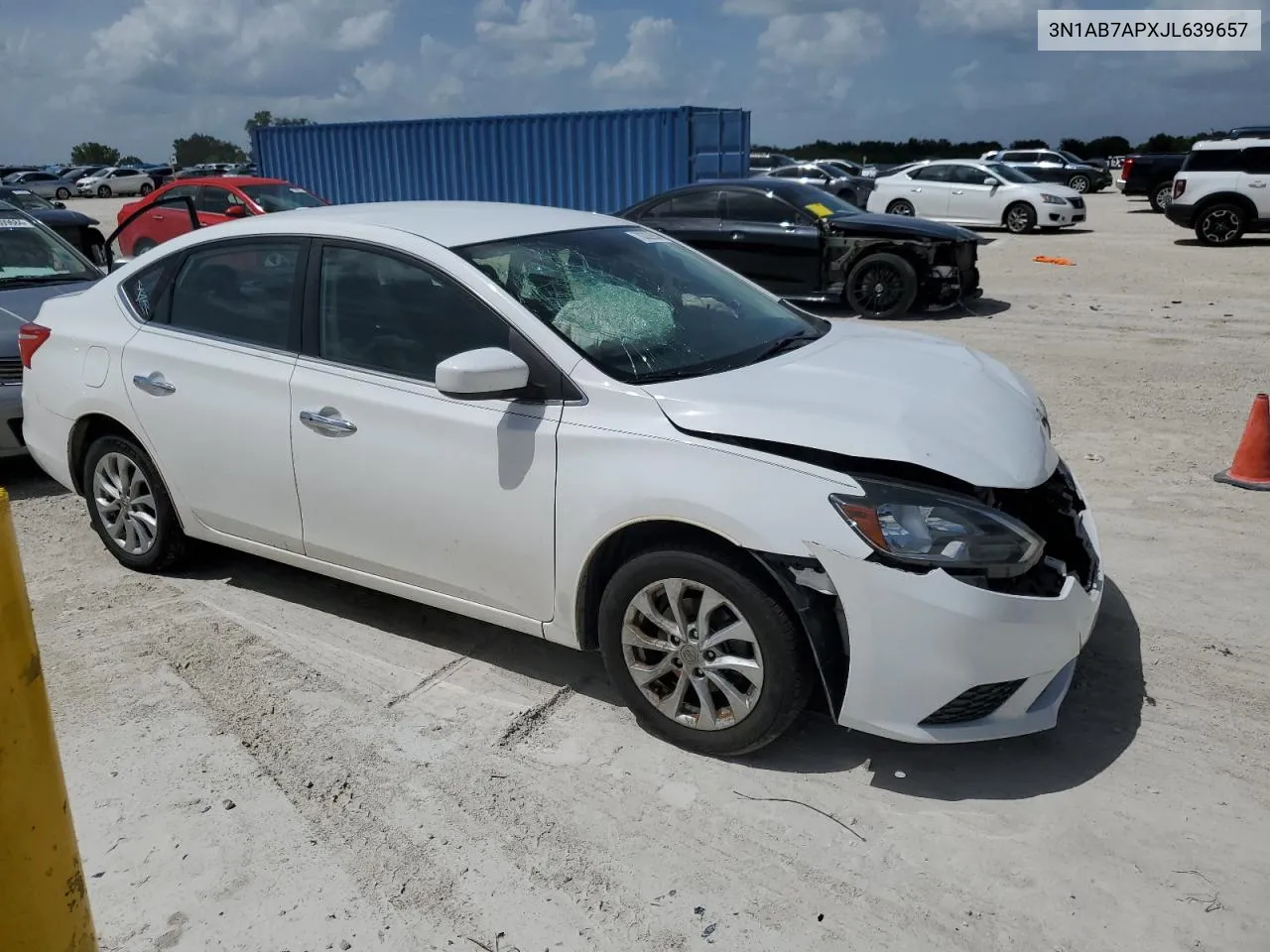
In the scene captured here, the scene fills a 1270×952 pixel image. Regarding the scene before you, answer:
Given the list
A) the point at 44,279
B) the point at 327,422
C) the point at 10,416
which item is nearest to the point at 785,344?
the point at 327,422

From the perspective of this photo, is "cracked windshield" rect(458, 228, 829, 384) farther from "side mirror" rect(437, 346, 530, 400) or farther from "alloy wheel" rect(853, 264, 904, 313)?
"alloy wheel" rect(853, 264, 904, 313)

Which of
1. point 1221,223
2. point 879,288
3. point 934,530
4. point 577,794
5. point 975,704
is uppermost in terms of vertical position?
point 1221,223

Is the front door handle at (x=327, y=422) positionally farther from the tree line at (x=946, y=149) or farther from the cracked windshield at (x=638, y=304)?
the tree line at (x=946, y=149)

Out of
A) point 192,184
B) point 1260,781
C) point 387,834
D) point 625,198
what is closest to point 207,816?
point 387,834

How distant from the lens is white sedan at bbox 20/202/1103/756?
9.89ft

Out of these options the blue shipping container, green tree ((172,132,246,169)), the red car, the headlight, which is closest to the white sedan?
the headlight

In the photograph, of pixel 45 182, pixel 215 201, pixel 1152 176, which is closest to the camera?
pixel 215 201

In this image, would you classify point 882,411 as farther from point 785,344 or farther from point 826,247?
point 826,247

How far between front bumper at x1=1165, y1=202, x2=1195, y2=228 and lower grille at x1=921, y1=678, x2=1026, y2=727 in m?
17.5

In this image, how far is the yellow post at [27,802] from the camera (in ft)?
5.78

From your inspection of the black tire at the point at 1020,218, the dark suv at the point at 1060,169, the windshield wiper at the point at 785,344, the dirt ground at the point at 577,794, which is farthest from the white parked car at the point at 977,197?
the windshield wiper at the point at 785,344

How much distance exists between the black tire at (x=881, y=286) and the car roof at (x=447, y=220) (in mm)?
7280

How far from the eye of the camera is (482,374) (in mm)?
3293

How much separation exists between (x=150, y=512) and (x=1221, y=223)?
1840 cm
